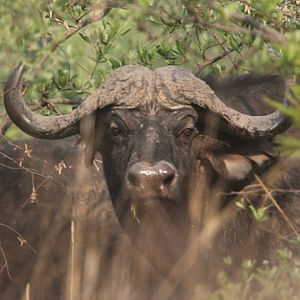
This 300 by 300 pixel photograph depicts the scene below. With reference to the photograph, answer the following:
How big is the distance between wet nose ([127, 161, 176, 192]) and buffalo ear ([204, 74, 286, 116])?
113 centimetres

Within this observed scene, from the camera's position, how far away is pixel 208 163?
6301 millimetres

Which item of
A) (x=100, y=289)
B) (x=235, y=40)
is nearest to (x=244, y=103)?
(x=235, y=40)

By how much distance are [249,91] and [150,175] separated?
1.44m

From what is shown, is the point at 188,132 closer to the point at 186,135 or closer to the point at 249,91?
the point at 186,135


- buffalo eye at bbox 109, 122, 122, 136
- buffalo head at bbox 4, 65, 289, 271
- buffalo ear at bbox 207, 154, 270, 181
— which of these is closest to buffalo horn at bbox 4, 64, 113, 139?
buffalo head at bbox 4, 65, 289, 271

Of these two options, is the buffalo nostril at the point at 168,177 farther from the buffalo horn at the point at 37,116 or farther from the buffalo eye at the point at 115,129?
the buffalo horn at the point at 37,116

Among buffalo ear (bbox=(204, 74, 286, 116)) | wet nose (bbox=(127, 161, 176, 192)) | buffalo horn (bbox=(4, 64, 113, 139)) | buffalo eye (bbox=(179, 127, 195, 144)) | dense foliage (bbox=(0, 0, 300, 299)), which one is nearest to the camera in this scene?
wet nose (bbox=(127, 161, 176, 192))

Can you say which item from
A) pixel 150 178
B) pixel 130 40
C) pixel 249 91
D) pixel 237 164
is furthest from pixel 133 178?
pixel 130 40

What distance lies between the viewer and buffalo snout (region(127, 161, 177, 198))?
5.45m

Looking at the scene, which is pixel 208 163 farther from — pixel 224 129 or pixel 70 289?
pixel 70 289

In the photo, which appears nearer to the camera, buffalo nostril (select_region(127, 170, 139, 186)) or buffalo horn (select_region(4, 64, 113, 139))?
buffalo nostril (select_region(127, 170, 139, 186))

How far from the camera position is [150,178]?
17.8 ft

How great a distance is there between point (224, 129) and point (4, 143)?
6.09 feet

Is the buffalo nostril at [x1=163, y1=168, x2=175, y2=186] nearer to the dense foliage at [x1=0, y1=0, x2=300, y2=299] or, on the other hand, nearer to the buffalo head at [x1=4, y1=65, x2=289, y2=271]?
the buffalo head at [x1=4, y1=65, x2=289, y2=271]
